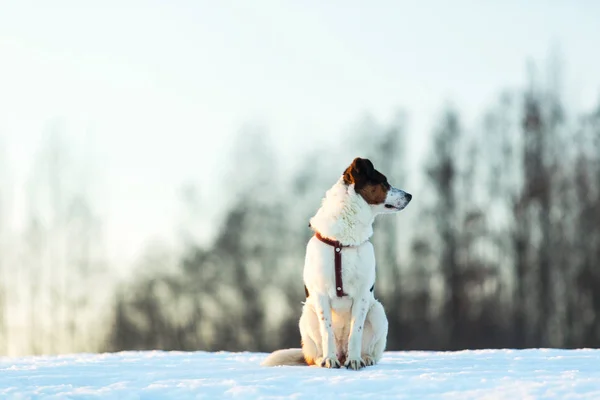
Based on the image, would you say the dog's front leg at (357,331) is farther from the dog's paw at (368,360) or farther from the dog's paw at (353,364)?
the dog's paw at (368,360)

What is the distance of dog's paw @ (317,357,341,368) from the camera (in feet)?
30.5

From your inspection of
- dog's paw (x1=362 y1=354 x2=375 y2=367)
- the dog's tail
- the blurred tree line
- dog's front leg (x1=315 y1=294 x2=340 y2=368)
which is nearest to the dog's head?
dog's front leg (x1=315 y1=294 x2=340 y2=368)

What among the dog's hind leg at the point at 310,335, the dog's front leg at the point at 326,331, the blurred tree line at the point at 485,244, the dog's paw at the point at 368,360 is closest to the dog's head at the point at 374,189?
the dog's front leg at the point at 326,331

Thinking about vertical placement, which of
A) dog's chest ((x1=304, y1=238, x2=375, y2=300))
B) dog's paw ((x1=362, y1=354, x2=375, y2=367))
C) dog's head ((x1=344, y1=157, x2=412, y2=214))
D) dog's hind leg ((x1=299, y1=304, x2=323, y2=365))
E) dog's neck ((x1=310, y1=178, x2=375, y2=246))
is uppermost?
dog's head ((x1=344, y1=157, x2=412, y2=214))

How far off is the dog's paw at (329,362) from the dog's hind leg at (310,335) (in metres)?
0.25

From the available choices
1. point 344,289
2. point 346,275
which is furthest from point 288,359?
point 346,275

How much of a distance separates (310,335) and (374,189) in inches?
71.3

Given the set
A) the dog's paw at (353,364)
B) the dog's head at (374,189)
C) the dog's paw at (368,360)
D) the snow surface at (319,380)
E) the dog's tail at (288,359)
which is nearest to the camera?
the snow surface at (319,380)

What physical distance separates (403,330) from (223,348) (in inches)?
256

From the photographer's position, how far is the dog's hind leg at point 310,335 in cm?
959

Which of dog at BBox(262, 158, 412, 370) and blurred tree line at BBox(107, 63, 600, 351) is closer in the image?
dog at BBox(262, 158, 412, 370)

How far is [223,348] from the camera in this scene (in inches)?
1158

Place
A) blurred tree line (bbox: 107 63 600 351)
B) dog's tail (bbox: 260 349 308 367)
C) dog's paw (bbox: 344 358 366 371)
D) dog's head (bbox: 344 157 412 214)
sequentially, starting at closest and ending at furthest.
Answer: dog's paw (bbox: 344 358 366 371) < dog's head (bbox: 344 157 412 214) < dog's tail (bbox: 260 349 308 367) < blurred tree line (bbox: 107 63 600 351)

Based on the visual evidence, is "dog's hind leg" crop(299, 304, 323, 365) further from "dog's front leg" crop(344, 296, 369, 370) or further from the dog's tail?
"dog's front leg" crop(344, 296, 369, 370)
